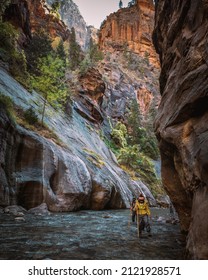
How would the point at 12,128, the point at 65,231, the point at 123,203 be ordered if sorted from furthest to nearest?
the point at 123,203 < the point at 12,128 < the point at 65,231

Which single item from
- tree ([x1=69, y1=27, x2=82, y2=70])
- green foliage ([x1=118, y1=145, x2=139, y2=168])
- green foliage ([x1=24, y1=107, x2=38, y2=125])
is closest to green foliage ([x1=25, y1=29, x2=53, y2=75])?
green foliage ([x1=24, y1=107, x2=38, y2=125])

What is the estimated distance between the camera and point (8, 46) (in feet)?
96.7

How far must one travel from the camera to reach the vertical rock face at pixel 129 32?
320 feet

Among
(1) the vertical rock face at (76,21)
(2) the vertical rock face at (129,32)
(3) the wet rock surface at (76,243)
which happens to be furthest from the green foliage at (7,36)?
(1) the vertical rock face at (76,21)

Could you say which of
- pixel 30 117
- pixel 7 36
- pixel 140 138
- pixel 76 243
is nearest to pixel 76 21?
pixel 140 138

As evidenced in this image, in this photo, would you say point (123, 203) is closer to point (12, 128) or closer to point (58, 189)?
point (58, 189)

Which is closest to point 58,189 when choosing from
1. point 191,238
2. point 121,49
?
point 191,238

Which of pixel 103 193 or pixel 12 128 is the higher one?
pixel 12 128

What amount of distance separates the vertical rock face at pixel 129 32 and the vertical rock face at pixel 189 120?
89.3 metres

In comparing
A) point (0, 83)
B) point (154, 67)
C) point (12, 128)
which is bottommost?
point (12, 128)

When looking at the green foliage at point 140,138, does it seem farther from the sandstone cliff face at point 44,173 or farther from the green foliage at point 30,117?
the green foliage at point 30,117

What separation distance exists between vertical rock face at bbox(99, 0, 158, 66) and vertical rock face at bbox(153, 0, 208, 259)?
89.3 meters

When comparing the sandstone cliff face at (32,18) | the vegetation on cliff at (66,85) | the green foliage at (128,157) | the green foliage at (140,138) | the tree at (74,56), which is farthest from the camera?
the tree at (74,56)
